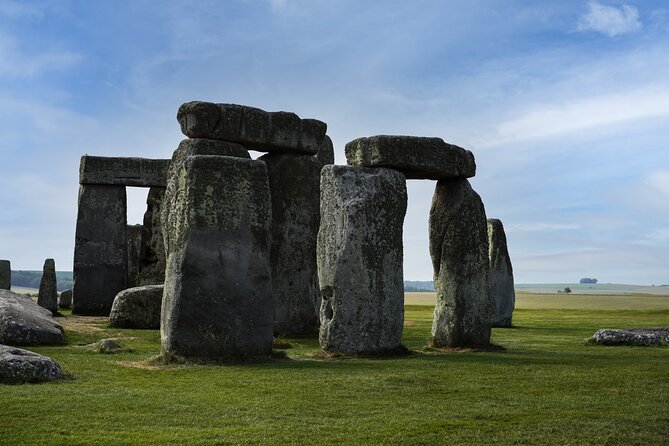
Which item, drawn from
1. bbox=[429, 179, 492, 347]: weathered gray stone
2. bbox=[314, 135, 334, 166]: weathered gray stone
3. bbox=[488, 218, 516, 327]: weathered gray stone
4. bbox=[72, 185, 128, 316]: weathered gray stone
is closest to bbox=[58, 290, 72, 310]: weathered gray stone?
bbox=[72, 185, 128, 316]: weathered gray stone

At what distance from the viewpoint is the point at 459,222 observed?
53.3ft

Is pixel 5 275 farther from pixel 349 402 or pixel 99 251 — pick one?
pixel 349 402

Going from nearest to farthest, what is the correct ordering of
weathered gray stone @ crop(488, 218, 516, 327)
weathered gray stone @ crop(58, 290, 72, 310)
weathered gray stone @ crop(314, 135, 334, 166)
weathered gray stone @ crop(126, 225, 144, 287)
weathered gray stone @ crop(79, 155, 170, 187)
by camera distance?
weathered gray stone @ crop(314, 135, 334, 166), weathered gray stone @ crop(488, 218, 516, 327), weathered gray stone @ crop(79, 155, 170, 187), weathered gray stone @ crop(58, 290, 72, 310), weathered gray stone @ crop(126, 225, 144, 287)

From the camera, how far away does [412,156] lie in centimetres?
1519

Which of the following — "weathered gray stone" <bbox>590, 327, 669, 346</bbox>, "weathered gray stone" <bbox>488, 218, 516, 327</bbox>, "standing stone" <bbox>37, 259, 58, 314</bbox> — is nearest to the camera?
"weathered gray stone" <bbox>590, 327, 669, 346</bbox>

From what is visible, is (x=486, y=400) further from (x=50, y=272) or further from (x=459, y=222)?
(x=50, y=272)

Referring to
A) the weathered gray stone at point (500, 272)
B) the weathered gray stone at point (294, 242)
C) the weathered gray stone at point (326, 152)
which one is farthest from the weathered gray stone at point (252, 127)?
the weathered gray stone at point (500, 272)

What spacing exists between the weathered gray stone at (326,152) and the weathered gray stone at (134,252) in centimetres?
1026

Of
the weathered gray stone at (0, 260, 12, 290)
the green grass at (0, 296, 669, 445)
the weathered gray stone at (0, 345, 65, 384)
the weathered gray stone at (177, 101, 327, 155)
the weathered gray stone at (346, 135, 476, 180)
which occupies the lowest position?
the green grass at (0, 296, 669, 445)

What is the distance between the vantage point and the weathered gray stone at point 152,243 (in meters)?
29.0

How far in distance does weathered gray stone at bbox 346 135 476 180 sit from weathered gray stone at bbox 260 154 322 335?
4924 millimetres

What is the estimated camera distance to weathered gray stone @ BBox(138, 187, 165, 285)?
29031 mm

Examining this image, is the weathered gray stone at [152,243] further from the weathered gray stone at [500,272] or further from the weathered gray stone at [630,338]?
the weathered gray stone at [630,338]

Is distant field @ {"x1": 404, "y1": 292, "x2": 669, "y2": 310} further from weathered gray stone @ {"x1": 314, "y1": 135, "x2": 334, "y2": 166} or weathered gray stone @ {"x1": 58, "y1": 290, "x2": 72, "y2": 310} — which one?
weathered gray stone @ {"x1": 58, "y1": 290, "x2": 72, "y2": 310}
